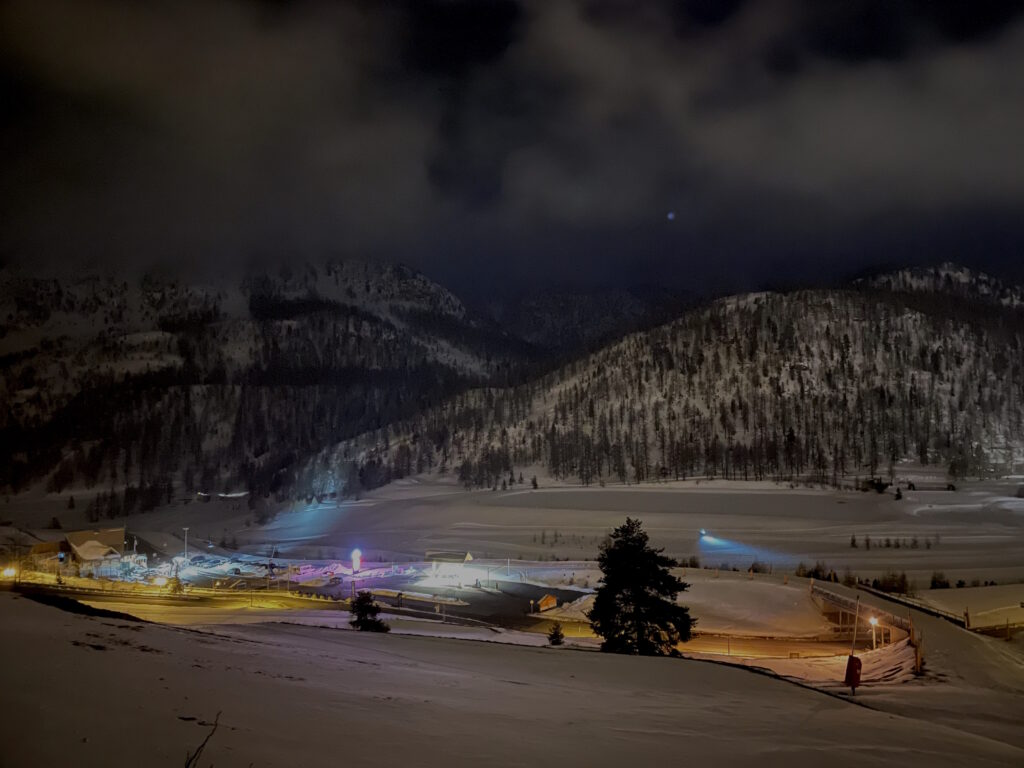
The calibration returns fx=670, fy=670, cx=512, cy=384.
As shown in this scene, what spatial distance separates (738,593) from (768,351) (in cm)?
10603

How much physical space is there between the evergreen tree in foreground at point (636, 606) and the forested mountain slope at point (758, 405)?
7917 cm

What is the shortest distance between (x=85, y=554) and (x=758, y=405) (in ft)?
333

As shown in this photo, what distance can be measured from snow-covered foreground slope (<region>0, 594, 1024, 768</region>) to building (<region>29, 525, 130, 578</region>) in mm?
48374

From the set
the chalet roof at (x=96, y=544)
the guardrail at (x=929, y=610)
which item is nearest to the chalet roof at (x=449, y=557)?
the chalet roof at (x=96, y=544)

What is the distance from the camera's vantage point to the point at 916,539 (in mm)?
55312

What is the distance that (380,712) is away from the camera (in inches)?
251

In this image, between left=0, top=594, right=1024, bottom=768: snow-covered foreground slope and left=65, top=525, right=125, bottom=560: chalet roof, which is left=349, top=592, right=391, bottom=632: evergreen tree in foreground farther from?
left=65, top=525, right=125, bottom=560: chalet roof

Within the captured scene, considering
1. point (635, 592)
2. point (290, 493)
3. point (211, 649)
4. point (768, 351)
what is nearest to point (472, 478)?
point (290, 493)

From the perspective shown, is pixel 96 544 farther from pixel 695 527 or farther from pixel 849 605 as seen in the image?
pixel 849 605

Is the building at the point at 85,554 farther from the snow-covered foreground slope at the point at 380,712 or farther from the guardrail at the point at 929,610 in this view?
the guardrail at the point at 929,610

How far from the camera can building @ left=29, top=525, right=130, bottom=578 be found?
50228 millimetres

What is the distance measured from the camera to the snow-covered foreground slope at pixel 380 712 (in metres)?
4.80

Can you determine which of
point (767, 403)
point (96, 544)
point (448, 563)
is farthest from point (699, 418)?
point (96, 544)

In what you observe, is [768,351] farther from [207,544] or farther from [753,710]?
[753,710]
